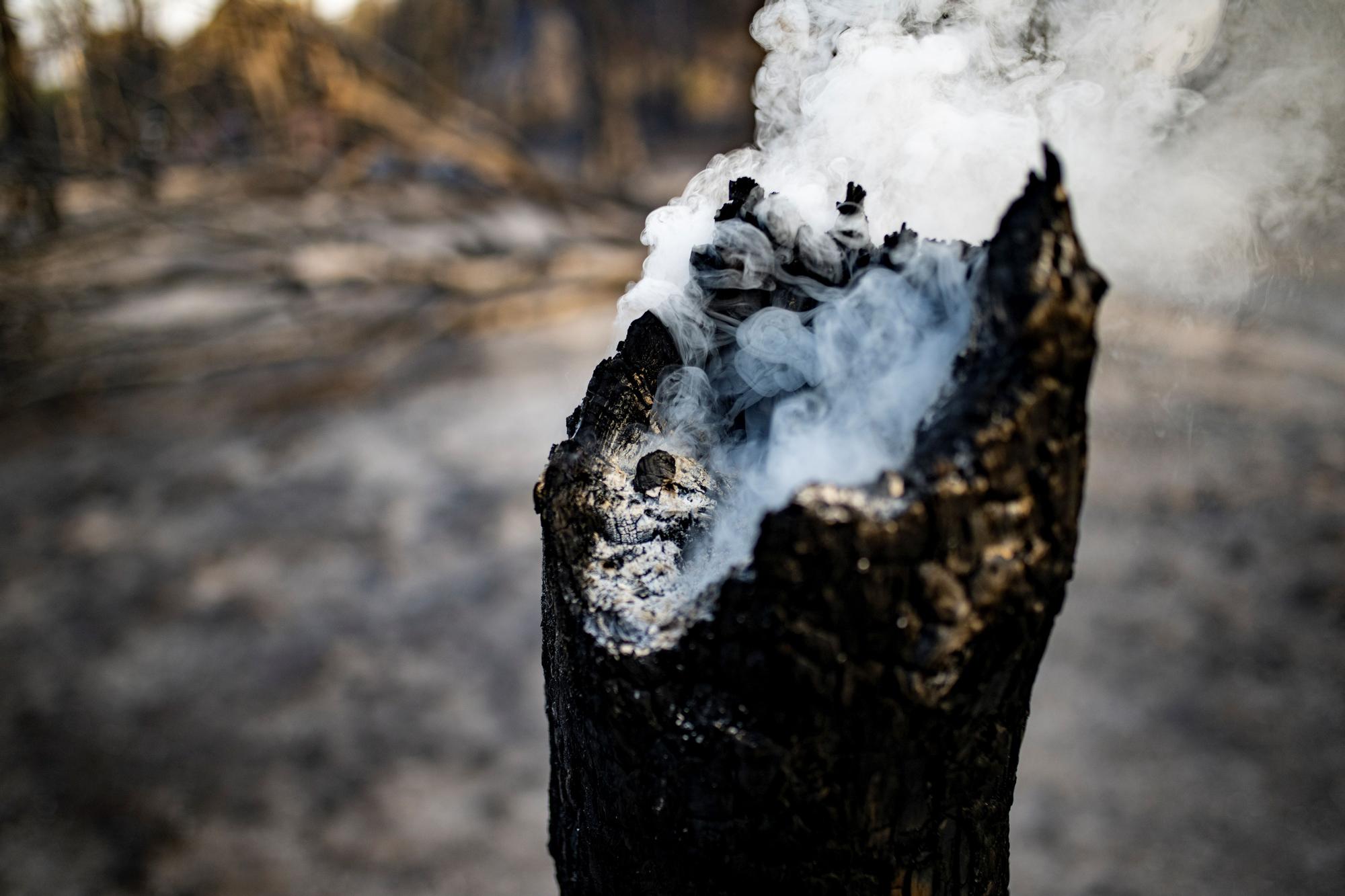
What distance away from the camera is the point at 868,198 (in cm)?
121

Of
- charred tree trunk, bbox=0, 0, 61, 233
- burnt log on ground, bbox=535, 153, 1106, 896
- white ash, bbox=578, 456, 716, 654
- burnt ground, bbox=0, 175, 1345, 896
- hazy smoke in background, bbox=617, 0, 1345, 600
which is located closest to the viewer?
burnt log on ground, bbox=535, 153, 1106, 896

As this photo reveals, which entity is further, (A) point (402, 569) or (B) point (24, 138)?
(B) point (24, 138)

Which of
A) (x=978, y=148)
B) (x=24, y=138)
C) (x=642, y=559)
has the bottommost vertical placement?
(x=642, y=559)

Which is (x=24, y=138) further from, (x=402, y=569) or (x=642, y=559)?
(x=642, y=559)

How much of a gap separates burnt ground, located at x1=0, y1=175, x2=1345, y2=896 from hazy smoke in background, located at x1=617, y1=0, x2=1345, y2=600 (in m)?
2.12

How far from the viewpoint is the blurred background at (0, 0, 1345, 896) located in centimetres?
298

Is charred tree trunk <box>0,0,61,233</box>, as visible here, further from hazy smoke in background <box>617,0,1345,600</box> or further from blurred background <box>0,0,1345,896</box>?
hazy smoke in background <box>617,0,1345,600</box>

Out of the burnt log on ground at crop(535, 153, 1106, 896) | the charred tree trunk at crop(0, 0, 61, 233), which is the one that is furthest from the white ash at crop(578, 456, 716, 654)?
the charred tree trunk at crop(0, 0, 61, 233)

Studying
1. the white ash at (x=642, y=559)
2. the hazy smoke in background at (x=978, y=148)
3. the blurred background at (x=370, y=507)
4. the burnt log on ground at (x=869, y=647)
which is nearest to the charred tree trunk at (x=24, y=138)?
the blurred background at (x=370, y=507)

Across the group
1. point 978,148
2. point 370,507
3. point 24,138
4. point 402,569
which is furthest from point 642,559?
point 24,138

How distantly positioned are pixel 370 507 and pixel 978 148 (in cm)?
402

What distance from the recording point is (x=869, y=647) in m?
0.67

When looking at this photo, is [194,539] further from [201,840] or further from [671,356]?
[671,356]

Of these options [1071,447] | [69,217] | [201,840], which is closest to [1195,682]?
[1071,447]
